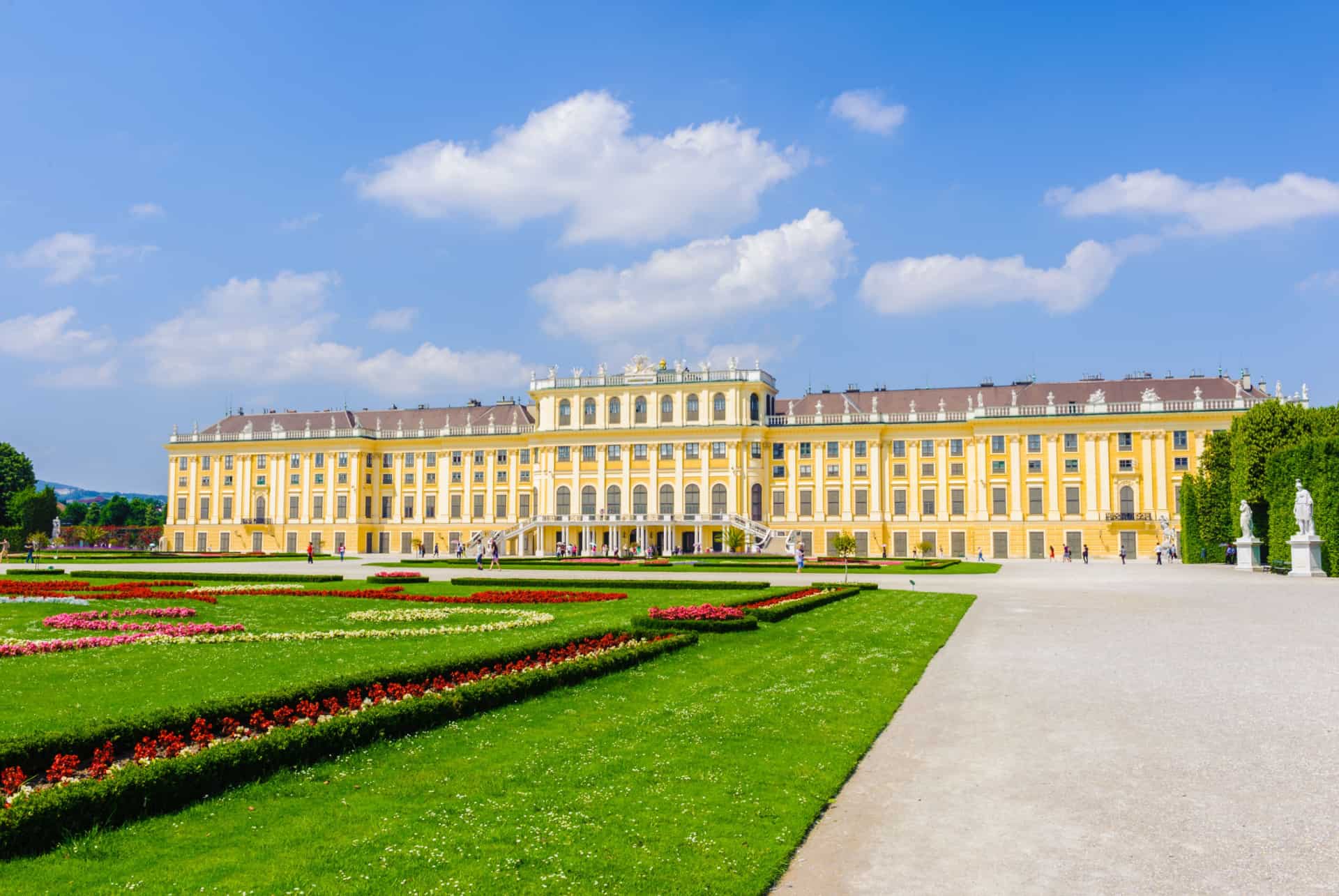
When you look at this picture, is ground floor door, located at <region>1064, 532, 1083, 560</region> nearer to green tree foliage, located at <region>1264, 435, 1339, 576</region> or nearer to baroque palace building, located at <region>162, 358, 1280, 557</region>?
baroque palace building, located at <region>162, 358, 1280, 557</region>

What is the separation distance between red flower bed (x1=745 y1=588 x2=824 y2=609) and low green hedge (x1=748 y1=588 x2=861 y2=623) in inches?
10.4

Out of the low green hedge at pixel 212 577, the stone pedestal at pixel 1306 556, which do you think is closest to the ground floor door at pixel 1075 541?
the stone pedestal at pixel 1306 556

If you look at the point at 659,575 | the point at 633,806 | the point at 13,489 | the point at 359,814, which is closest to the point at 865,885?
the point at 633,806

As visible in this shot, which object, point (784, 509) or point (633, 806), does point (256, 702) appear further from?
point (784, 509)

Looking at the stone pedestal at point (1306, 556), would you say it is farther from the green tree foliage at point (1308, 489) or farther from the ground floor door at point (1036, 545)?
the ground floor door at point (1036, 545)

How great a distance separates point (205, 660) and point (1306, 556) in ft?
144

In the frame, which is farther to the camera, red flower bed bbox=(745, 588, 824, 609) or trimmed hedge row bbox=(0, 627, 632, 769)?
red flower bed bbox=(745, 588, 824, 609)

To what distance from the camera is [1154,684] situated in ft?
46.7

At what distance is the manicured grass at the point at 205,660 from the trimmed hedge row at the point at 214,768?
2.08 meters

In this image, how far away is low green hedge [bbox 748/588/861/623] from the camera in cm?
2245

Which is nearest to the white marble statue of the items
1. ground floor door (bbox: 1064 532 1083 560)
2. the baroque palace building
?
the baroque palace building

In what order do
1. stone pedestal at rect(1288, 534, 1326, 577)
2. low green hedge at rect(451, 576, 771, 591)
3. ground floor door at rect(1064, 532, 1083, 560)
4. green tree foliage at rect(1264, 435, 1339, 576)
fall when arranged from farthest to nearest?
1. ground floor door at rect(1064, 532, 1083, 560)
2. green tree foliage at rect(1264, 435, 1339, 576)
3. stone pedestal at rect(1288, 534, 1326, 577)
4. low green hedge at rect(451, 576, 771, 591)

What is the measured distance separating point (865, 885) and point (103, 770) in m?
6.33

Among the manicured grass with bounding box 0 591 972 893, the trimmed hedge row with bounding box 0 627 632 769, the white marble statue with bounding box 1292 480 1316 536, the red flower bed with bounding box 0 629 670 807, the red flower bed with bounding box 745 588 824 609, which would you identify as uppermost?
the white marble statue with bounding box 1292 480 1316 536
